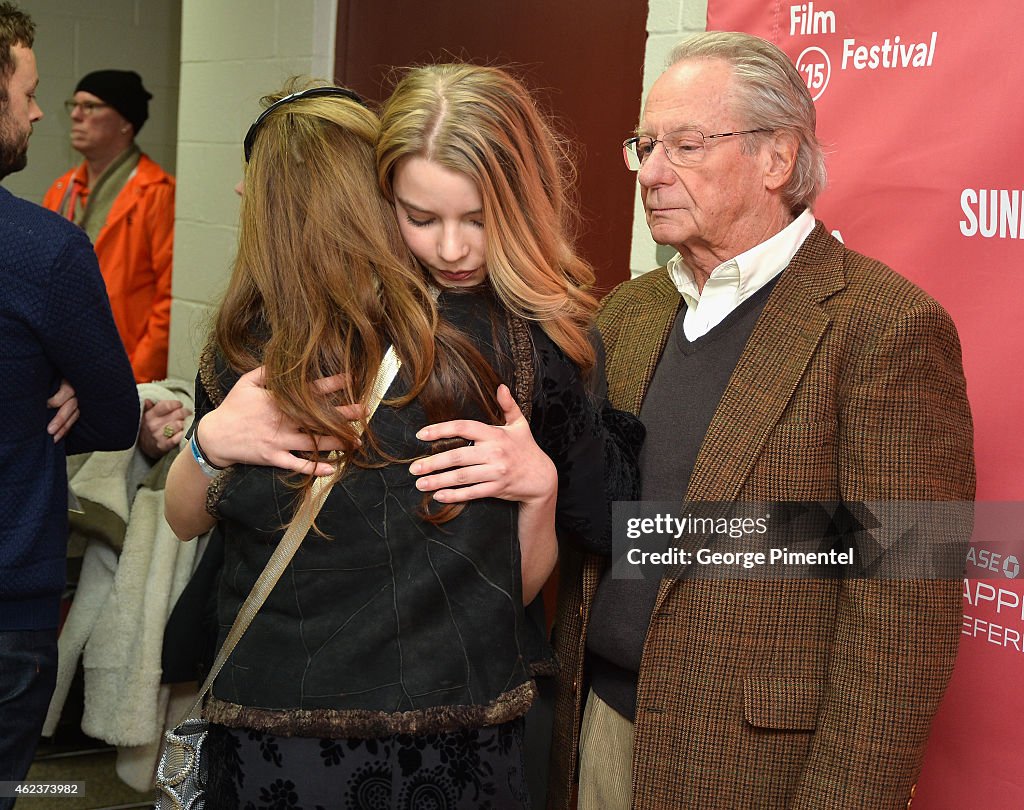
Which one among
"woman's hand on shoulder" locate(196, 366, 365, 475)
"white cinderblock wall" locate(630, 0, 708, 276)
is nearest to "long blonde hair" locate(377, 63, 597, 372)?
"woman's hand on shoulder" locate(196, 366, 365, 475)

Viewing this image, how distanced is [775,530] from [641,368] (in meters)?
0.38

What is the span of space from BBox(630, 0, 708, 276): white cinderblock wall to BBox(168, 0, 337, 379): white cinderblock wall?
5.33ft

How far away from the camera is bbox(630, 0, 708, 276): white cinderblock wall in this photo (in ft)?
7.64

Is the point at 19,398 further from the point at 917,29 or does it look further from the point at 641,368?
the point at 917,29

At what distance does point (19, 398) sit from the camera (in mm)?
1914

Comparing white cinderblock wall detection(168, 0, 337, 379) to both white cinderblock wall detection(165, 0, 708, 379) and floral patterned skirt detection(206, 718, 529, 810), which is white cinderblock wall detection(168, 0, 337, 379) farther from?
floral patterned skirt detection(206, 718, 529, 810)

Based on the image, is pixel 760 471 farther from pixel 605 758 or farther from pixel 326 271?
pixel 326 271

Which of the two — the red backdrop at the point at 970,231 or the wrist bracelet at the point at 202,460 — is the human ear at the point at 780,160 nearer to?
the red backdrop at the point at 970,231

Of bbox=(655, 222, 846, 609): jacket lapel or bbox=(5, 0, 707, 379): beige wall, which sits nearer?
bbox=(655, 222, 846, 609): jacket lapel

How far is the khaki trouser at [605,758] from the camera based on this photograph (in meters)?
1.77

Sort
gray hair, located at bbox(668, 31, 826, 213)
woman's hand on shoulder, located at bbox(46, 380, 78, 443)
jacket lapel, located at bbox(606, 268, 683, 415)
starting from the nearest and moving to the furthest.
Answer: gray hair, located at bbox(668, 31, 826, 213) < jacket lapel, located at bbox(606, 268, 683, 415) < woman's hand on shoulder, located at bbox(46, 380, 78, 443)

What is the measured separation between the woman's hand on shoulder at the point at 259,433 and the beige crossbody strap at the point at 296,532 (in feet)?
0.06

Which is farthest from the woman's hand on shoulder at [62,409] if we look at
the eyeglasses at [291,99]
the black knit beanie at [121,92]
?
the black knit beanie at [121,92]

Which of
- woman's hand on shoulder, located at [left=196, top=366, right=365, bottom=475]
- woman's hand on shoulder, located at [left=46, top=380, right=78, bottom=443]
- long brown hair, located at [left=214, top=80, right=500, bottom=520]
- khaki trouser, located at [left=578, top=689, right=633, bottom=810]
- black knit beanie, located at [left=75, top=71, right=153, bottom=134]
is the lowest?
khaki trouser, located at [left=578, top=689, right=633, bottom=810]
